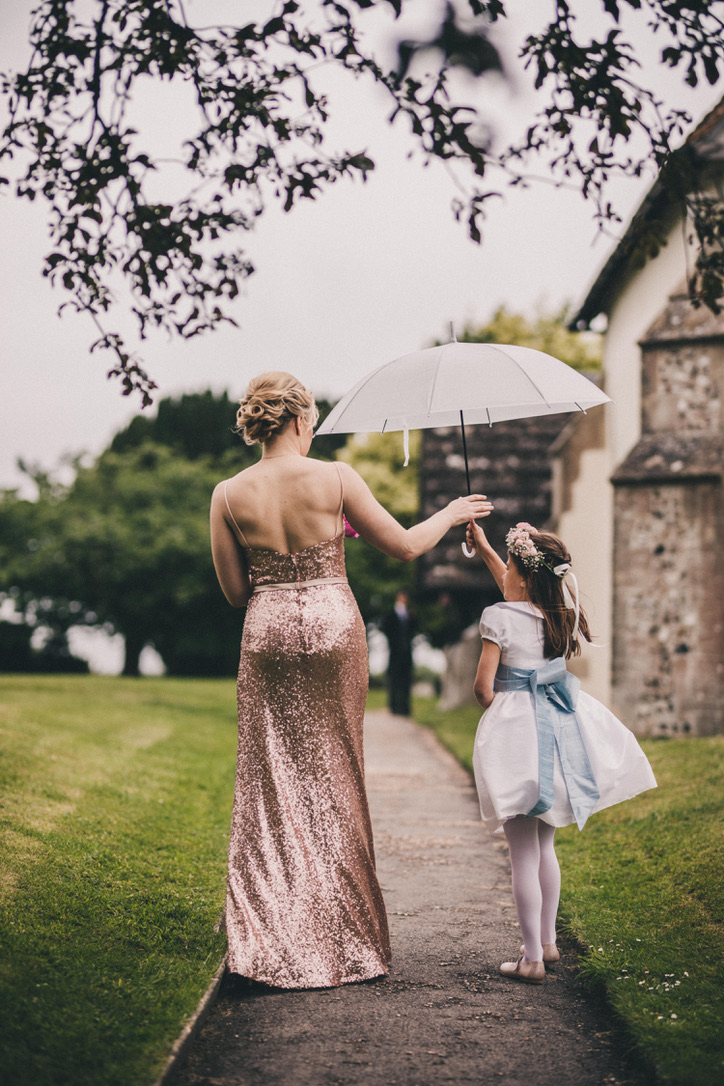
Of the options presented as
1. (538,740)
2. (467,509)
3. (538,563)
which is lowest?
(538,740)

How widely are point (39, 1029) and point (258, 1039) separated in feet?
2.58

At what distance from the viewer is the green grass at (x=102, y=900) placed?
337cm

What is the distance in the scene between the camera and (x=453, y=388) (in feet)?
15.0

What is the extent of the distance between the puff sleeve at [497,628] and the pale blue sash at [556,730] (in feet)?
0.44

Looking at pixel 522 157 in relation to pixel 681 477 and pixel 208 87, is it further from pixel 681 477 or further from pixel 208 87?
pixel 681 477

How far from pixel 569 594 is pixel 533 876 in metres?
1.25

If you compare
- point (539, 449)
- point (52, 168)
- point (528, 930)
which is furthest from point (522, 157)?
point (539, 449)

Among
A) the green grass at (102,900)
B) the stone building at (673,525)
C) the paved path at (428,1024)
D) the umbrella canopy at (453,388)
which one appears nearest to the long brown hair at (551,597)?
the umbrella canopy at (453,388)

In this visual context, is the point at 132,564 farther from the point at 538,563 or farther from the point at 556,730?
the point at 556,730

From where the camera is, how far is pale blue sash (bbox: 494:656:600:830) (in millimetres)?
4285

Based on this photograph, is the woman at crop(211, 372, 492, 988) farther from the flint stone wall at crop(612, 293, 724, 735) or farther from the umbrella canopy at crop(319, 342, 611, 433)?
the flint stone wall at crop(612, 293, 724, 735)

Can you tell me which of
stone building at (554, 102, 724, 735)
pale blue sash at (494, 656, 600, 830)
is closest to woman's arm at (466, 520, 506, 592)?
pale blue sash at (494, 656, 600, 830)

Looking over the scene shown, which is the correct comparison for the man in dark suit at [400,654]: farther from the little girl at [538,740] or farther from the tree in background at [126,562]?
the little girl at [538,740]

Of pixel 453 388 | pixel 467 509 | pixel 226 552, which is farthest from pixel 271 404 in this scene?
pixel 467 509
